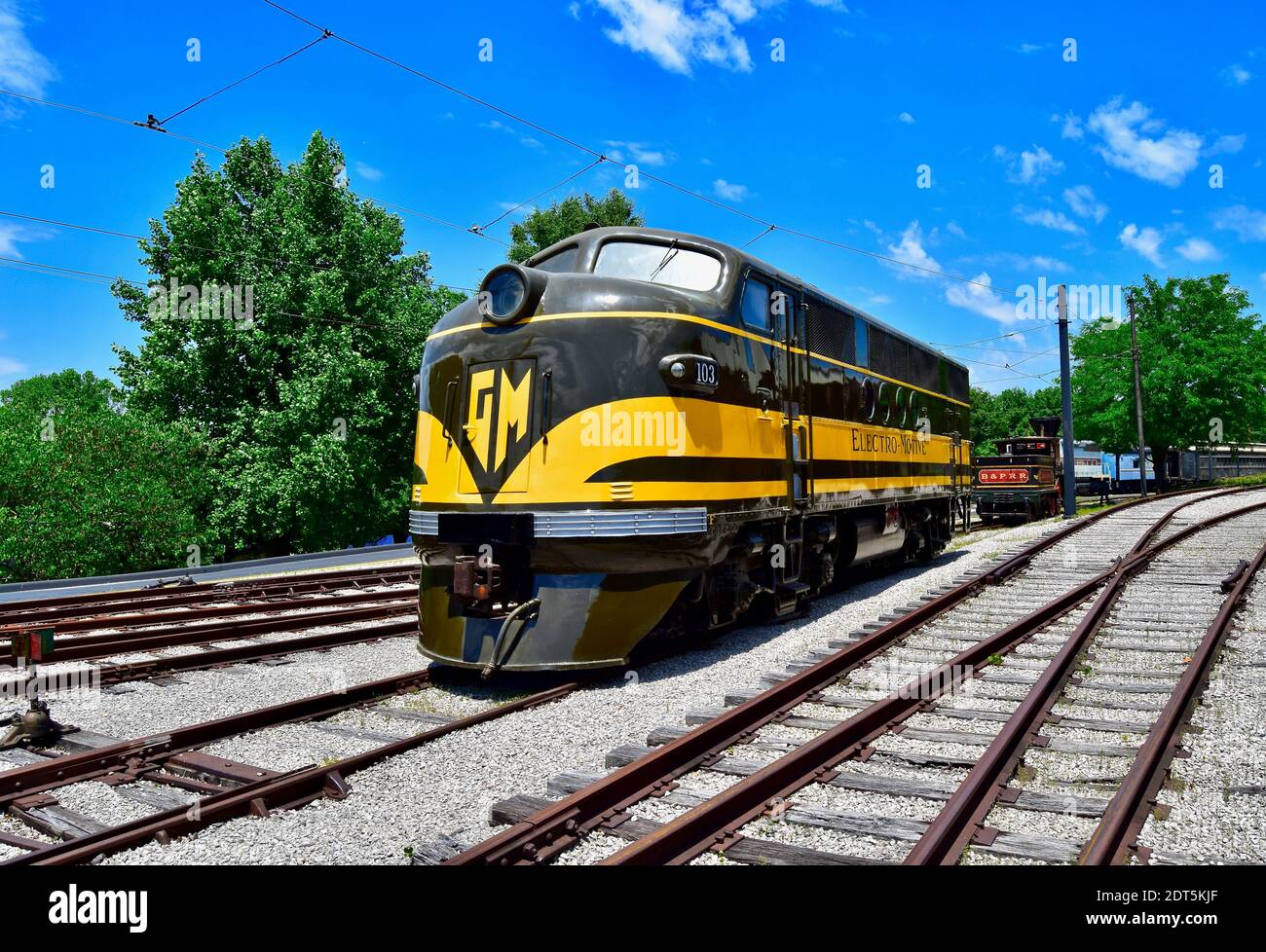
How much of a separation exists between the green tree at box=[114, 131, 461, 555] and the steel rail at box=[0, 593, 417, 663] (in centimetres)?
1240

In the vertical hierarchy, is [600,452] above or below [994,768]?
above

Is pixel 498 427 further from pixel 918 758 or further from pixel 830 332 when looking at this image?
pixel 830 332

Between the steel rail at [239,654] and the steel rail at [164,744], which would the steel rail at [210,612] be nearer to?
the steel rail at [239,654]

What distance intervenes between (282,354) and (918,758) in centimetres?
2433

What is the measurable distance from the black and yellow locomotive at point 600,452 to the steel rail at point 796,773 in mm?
2300

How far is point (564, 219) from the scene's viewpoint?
38.6m

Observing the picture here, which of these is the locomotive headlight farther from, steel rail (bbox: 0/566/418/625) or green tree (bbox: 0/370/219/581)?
green tree (bbox: 0/370/219/581)

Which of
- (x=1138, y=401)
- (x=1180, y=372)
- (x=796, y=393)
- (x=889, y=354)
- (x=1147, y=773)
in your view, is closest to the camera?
(x=1147, y=773)

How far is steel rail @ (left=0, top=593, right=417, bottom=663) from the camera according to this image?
29.7ft

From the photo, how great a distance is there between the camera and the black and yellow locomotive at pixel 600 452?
725cm

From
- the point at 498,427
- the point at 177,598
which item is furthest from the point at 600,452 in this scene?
the point at 177,598

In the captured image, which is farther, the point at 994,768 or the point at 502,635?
the point at 502,635
